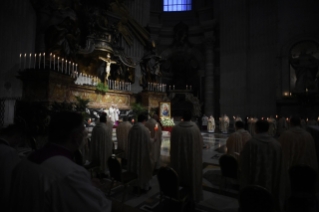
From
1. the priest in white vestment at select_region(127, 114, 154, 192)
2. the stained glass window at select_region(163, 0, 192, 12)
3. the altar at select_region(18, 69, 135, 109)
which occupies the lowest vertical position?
the priest in white vestment at select_region(127, 114, 154, 192)

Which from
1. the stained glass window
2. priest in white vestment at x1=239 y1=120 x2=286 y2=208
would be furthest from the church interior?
the stained glass window

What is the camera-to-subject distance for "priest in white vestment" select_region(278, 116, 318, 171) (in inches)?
147

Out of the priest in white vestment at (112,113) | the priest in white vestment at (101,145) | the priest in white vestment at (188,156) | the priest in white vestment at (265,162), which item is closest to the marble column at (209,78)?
the priest in white vestment at (112,113)

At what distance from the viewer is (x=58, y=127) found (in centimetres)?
116

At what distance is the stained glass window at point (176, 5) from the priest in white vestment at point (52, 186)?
2697 centimetres

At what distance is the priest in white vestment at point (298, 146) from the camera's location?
374cm

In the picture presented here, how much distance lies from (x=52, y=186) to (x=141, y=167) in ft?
10.3

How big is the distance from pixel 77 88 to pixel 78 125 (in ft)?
36.8

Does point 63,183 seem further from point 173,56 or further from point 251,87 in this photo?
point 173,56

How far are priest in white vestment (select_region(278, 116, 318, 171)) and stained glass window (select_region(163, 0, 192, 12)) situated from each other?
80.0ft

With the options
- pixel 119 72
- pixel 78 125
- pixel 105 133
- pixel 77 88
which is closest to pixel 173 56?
pixel 119 72

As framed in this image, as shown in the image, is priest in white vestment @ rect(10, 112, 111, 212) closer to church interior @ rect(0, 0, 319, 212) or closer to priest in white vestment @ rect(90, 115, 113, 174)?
church interior @ rect(0, 0, 319, 212)

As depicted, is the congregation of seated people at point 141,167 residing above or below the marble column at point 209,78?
below

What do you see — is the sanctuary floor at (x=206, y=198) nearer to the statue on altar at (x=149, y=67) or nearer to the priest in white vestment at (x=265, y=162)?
the priest in white vestment at (x=265, y=162)
